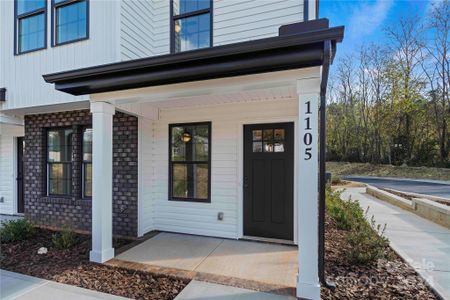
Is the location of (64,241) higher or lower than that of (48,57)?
lower

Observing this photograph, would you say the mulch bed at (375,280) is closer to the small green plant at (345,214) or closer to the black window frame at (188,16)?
the small green plant at (345,214)

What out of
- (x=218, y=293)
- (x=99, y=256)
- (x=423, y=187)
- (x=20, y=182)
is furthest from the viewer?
(x=423, y=187)

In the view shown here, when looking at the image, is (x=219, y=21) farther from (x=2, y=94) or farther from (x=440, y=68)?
(x=440, y=68)

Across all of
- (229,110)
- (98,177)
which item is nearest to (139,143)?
(98,177)

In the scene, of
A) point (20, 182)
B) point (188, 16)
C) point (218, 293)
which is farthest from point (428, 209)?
point (20, 182)

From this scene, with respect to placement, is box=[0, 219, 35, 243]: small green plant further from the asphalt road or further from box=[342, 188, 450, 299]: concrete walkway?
the asphalt road

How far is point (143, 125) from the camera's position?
5.11 metres

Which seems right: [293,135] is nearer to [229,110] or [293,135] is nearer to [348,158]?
[229,110]

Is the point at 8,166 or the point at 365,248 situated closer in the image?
the point at 365,248

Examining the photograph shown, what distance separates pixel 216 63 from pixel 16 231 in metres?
4.94

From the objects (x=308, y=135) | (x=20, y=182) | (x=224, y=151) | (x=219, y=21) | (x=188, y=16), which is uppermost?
(x=188, y=16)

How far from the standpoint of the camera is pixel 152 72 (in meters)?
3.29

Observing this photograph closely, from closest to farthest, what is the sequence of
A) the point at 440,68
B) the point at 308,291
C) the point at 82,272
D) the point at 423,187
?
the point at 308,291 < the point at 82,272 < the point at 423,187 < the point at 440,68

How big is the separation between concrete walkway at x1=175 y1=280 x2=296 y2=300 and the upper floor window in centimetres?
428
